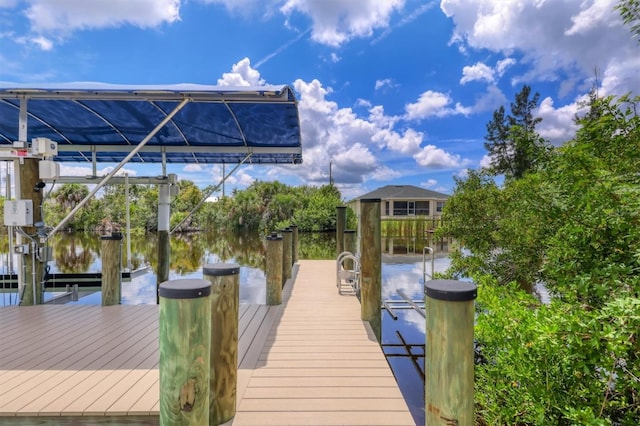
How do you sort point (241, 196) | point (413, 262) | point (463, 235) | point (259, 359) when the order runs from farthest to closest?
1. point (241, 196)
2. point (413, 262)
3. point (463, 235)
4. point (259, 359)

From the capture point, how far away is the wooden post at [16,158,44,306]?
456 cm

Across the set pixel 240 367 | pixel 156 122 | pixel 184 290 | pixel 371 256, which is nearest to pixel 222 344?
pixel 184 290

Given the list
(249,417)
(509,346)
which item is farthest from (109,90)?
(509,346)

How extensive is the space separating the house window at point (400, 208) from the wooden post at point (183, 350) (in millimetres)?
32338

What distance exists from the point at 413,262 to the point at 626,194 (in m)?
12.1

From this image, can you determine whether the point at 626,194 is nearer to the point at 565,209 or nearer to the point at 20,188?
the point at 565,209

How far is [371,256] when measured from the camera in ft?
12.5

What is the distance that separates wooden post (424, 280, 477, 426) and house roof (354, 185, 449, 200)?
101ft

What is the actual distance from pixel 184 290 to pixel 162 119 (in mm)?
4609

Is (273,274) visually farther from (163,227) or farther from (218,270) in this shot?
(163,227)

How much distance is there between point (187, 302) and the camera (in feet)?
5.46

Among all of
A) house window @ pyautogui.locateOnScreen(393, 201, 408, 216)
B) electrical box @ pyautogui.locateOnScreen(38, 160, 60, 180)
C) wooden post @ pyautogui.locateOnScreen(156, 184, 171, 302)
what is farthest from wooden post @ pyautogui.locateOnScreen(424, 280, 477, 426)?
house window @ pyautogui.locateOnScreen(393, 201, 408, 216)

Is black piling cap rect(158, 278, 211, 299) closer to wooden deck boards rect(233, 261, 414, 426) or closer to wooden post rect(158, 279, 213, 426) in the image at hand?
wooden post rect(158, 279, 213, 426)

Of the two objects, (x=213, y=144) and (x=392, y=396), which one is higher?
(x=213, y=144)
